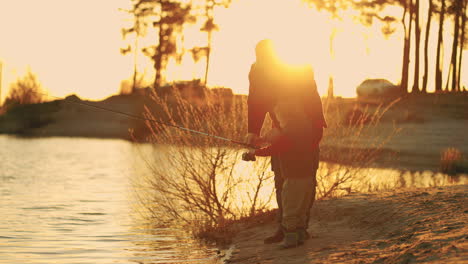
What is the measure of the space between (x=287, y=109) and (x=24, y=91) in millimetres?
54384

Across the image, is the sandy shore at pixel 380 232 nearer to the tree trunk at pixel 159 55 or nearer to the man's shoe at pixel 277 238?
the man's shoe at pixel 277 238

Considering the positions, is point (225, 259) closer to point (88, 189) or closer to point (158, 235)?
point (158, 235)

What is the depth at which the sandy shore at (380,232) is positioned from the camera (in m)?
6.93

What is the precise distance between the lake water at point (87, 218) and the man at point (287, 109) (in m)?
2.02

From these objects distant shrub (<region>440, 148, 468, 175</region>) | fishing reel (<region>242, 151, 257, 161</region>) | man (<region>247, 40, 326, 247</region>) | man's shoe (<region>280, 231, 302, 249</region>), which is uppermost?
man (<region>247, 40, 326, 247</region>)

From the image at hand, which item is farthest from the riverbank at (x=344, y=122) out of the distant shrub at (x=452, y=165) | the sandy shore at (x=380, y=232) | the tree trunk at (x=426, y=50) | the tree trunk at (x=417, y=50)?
the sandy shore at (x=380, y=232)

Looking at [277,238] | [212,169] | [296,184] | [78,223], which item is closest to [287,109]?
[296,184]

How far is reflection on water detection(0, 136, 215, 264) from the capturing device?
10164 mm

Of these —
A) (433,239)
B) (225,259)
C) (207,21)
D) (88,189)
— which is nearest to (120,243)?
(225,259)

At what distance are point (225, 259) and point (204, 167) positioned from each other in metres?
2.04

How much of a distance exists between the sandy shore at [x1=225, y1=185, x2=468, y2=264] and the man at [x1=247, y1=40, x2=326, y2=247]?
0.47 metres

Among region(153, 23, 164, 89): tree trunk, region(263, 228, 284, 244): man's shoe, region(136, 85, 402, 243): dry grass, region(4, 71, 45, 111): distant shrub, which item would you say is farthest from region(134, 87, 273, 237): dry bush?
region(4, 71, 45, 111): distant shrub

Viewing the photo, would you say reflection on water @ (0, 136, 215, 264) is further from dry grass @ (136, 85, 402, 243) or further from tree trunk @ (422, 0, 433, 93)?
tree trunk @ (422, 0, 433, 93)

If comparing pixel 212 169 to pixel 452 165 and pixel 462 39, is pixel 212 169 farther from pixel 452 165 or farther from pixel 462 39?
pixel 462 39
